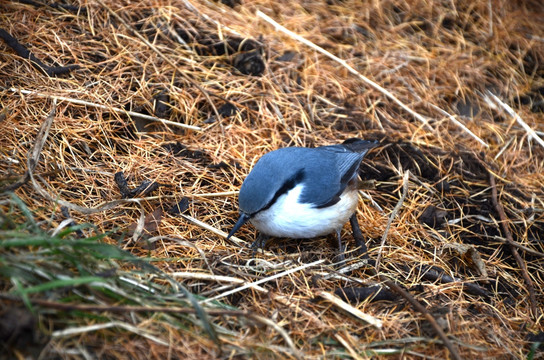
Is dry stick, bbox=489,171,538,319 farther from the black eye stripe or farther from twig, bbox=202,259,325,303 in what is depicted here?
the black eye stripe

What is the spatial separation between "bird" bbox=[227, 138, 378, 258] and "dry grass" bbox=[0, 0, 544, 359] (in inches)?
8.1

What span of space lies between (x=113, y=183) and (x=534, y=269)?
2.97m

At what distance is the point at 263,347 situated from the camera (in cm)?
249

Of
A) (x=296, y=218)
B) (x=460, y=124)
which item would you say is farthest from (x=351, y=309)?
(x=460, y=124)

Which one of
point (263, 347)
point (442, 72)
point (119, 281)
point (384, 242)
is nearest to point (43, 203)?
point (119, 281)

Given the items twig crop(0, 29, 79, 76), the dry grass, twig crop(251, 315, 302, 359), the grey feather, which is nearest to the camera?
twig crop(251, 315, 302, 359)

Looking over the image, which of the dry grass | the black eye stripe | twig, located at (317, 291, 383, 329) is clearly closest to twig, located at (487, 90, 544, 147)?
the dry grass

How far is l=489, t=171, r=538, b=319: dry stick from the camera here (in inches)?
131

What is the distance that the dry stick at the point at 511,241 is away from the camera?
3.32 meters

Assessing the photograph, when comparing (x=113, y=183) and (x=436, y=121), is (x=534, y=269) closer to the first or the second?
(x=436, y=121)

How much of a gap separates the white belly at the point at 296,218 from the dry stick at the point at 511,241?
4.14ft

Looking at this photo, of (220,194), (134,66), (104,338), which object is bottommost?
(220,194)

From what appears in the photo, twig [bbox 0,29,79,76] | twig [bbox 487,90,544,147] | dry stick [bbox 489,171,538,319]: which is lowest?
dry stick [bbox 489,171,538,319]

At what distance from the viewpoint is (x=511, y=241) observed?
12.1ft
